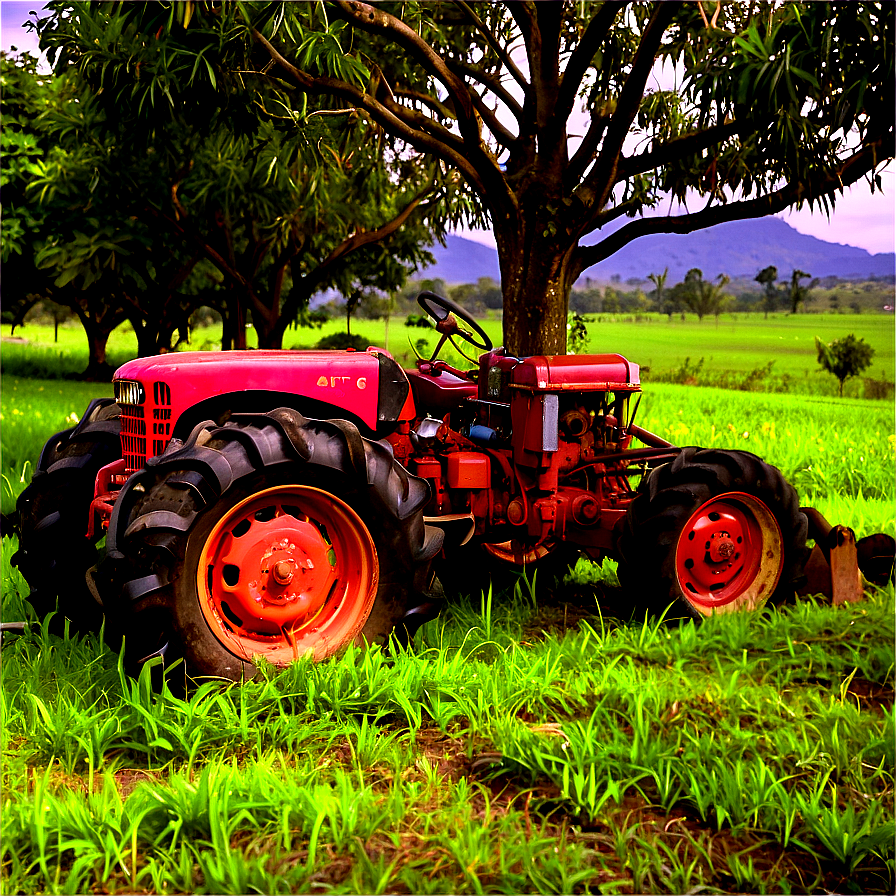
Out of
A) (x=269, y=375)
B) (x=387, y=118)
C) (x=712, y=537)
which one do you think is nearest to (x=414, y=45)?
(x=387, y=118)

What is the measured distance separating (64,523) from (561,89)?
19.0ft

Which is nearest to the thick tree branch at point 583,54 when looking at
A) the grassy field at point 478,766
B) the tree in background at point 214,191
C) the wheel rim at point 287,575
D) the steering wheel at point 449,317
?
the tree in background at point 214,191

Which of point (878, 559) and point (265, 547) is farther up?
point (265, 547)

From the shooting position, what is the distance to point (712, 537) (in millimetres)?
4426

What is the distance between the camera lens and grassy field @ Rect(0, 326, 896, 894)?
8.18 ft

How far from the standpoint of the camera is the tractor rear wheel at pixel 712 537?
4.27 m

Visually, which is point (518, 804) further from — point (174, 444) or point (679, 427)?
point (679, 427)

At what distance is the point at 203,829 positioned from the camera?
262cm

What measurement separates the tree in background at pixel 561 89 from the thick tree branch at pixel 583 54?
0.05 feet

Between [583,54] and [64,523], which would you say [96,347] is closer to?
[583,54]

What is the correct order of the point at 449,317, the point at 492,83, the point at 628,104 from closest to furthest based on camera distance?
the point at 449,317, the point at 628,104, the point at 492,83

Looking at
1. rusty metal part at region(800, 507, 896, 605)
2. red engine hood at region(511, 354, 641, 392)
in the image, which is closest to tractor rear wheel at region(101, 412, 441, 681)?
red engine hood at region(511, 354, 641, 392)

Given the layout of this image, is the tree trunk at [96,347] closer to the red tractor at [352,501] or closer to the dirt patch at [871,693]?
the red tractor at [352,501]

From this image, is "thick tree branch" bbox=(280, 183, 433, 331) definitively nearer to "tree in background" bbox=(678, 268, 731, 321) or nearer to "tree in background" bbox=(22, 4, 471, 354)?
"tree in background" bbox=(22, 4, 471, 354)
